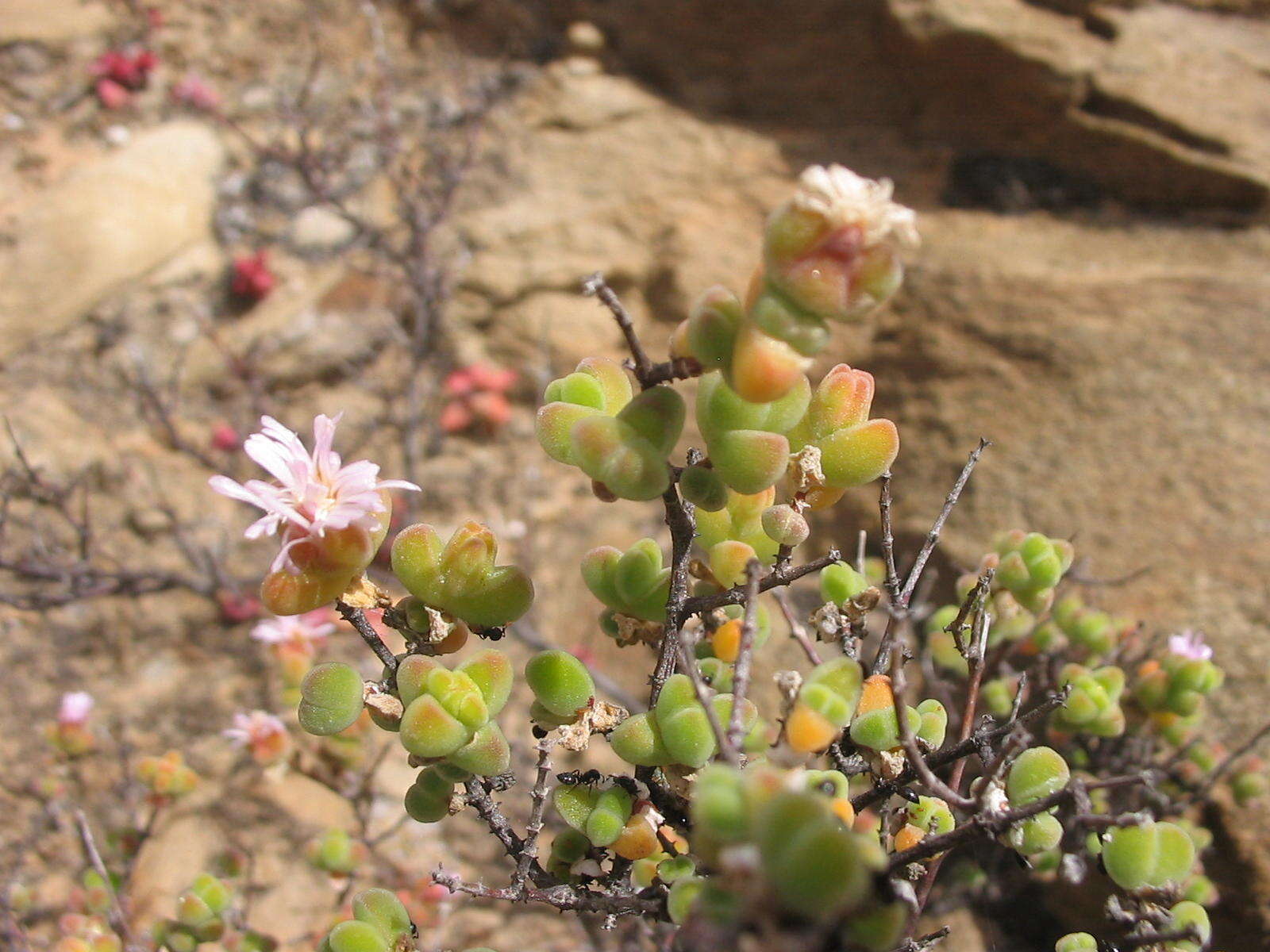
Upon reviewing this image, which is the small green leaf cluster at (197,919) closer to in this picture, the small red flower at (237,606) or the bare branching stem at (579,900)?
the bare branching stem at (579,900)

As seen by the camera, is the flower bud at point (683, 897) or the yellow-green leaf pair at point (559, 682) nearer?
the flower bud at point (683, 897)

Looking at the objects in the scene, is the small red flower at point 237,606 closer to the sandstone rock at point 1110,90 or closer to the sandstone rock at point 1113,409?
the sandstone rock at point 1113,409


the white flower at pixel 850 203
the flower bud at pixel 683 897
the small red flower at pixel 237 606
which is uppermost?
the white flower at pixel 850 203

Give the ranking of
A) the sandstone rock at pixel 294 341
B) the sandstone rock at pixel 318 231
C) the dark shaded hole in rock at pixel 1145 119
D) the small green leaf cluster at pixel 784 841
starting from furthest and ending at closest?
the sandstone rock at pixel 318 231
the sandstone rock at pixel 294 341
the dark shaded hole in rock at pixel 1145 119
the small green leaf cluster at pixel 784 841

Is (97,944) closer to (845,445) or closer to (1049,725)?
(845,445)

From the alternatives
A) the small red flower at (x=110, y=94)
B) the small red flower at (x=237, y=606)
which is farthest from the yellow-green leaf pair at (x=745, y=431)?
the small red flower at (x=110, y=94)

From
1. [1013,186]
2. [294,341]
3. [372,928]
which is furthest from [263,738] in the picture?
[1013,186]

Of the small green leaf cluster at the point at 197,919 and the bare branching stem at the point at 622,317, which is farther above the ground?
the bare branching stem at the point at 622,317

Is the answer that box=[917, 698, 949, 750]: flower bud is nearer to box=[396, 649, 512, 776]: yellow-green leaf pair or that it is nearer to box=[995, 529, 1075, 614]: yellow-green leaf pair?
box=[995, 529, 1075, 614]: yellow-green leaf pair

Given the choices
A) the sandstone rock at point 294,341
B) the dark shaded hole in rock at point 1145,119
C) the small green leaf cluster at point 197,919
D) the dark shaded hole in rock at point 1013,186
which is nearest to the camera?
the small green leaf cluster at point 197,919
